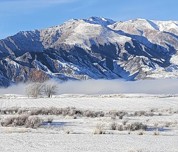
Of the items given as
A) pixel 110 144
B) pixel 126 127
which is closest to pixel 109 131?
pixel 126 127

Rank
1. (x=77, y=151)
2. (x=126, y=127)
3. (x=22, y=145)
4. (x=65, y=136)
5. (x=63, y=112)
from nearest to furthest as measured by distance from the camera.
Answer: (x=77, y=151) < (x=22, y=145) < (x=65, y=136) < (x=126, y=127) < (x=63, y=112)

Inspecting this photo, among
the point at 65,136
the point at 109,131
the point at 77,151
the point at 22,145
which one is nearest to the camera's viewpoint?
the point at 77,151

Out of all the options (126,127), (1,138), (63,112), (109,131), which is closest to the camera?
(1,138)

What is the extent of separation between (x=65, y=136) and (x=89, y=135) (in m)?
1.35

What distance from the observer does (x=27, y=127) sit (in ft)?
90.1

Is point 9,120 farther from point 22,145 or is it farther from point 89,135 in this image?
point 22,145

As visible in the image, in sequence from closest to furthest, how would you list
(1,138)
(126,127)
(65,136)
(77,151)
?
(77,151)
(1,138)
(65,136)
(126,127)

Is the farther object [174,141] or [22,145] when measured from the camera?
[174,141]

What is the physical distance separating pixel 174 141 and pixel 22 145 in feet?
21.6

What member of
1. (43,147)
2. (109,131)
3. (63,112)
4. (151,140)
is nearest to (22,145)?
(43,147)

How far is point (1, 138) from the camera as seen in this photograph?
21.4m

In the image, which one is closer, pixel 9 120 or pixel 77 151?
pixel 77 151

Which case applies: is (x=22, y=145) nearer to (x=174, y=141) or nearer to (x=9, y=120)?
(x=174, y=141)

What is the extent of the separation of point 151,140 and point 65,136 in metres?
3.71
